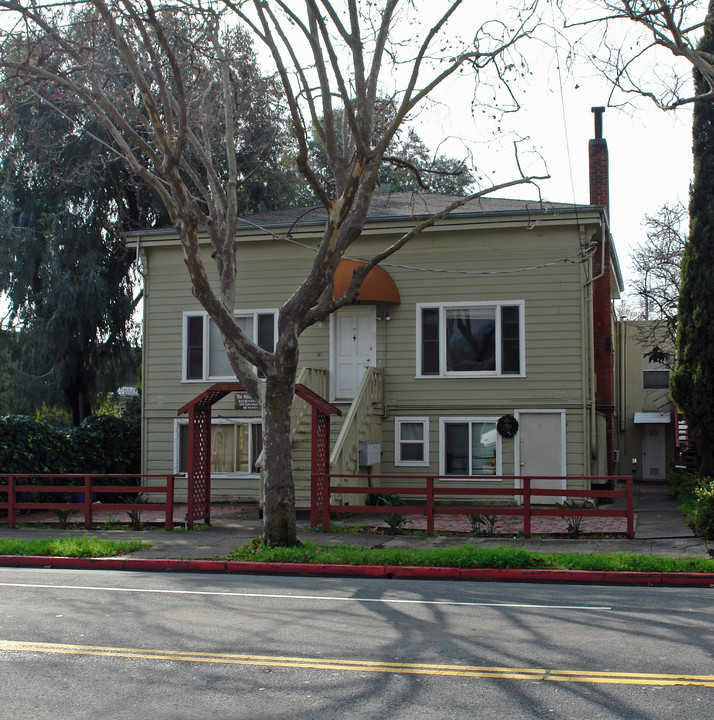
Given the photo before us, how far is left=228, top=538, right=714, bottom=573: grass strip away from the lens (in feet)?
37.9

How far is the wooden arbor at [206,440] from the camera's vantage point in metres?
16.8

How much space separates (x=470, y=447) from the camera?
20.3 m

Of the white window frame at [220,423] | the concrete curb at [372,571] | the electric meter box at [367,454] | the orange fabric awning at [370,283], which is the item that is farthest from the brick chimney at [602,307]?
the concrete curb at [372,571]

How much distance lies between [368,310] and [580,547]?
29.6 feet

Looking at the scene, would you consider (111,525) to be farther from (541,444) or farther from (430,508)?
(541,444)

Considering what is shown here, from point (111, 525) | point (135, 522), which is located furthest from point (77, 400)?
point (135, 522)

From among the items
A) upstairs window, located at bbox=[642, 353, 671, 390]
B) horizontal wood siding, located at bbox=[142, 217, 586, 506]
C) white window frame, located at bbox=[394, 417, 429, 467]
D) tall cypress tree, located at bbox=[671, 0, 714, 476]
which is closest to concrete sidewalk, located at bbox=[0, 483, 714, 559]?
tall cypress tree, located at bbox=[671, 0, 714, 476]

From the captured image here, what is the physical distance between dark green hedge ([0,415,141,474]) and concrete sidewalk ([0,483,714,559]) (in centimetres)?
205

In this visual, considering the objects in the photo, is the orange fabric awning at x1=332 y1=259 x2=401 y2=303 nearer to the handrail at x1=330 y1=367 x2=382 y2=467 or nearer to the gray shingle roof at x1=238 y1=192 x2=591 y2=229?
the gray shingle roof at x1=238 y1=192 x2=591 y2=229

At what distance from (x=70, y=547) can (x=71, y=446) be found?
8.07 meters

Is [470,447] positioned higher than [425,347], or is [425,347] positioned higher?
[425,347]

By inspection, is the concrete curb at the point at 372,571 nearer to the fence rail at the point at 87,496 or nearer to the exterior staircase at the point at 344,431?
the fence rail at the point at 87,496

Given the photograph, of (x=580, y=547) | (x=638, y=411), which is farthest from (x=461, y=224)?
(x=638, y=411)

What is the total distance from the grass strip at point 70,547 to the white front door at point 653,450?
1152 inches
